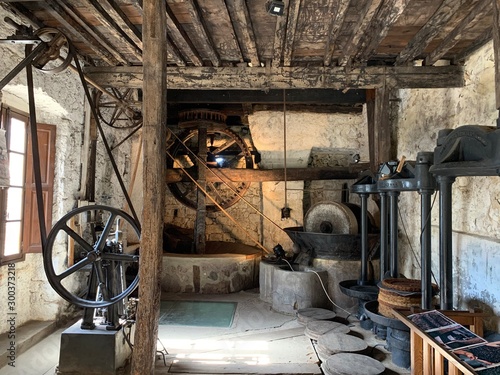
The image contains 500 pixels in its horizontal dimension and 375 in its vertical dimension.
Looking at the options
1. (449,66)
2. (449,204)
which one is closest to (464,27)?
(449,66)

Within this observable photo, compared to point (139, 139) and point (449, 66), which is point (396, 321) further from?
point (139, 139)

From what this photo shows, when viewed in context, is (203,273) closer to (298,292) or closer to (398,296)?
(298,292)

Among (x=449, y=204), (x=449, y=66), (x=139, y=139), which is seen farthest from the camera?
(x=139, y=139)

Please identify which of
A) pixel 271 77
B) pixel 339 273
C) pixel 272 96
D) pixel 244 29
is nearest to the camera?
pixel 244 29

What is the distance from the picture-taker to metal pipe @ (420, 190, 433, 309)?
9.29ft

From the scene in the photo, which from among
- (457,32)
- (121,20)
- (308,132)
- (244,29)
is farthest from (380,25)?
(308,132)

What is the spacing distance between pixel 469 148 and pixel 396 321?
1.65 meters

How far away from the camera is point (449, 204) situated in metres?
2.67

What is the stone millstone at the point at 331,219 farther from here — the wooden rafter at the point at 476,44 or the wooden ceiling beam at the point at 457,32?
the wooden rafter at the point at 476,44

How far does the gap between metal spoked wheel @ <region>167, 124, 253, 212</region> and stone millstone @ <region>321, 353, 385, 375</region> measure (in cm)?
397

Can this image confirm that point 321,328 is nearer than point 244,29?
No

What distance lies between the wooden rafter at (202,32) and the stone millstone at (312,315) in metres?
3.23

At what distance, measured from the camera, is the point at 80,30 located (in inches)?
126

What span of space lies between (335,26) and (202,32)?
3.87 feet
